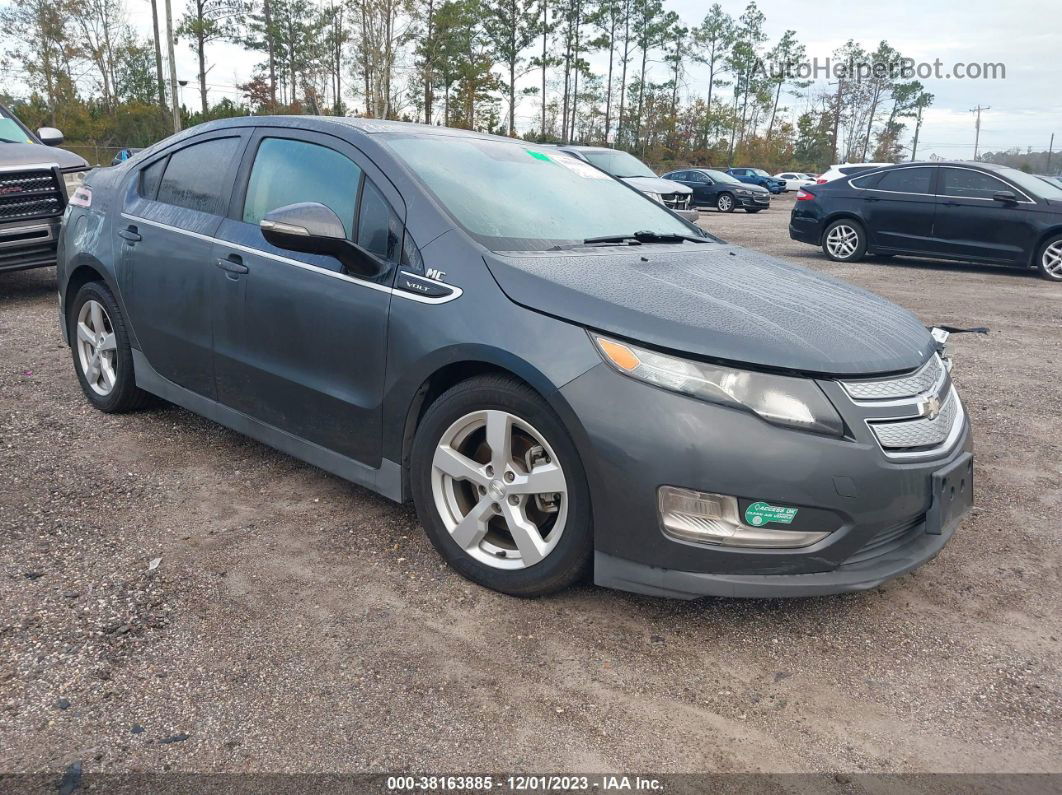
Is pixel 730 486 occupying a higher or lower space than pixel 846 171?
lower

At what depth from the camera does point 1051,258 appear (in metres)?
11.5

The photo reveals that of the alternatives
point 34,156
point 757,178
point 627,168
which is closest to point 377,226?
point 34,156

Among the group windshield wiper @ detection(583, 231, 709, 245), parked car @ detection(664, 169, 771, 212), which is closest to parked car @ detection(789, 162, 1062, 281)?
windshield wiper @ detection(583, 231, 709, 245)

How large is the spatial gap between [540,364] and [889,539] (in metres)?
1.22

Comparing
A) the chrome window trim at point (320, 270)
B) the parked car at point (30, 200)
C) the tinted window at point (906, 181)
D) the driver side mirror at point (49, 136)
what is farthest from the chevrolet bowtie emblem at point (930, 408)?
the tinted window at point (906, 181)

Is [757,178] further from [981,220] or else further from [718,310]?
[718,310]

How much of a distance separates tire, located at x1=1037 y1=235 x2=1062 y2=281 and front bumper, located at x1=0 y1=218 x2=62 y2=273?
39.1 ft

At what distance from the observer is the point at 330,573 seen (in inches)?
122

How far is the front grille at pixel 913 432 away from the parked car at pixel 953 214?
10.2 metres

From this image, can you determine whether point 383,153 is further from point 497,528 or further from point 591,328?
point 497,528

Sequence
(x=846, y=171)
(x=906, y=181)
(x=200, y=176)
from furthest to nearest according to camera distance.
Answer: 1. (x=846, y=171)
2. (x=906, y=181)
3. (x=200, y=176)

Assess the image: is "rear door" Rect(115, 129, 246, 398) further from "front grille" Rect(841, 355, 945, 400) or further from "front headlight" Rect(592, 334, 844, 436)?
"front grille" Rect(841, 355, 945, 400)

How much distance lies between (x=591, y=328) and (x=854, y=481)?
2.94ft

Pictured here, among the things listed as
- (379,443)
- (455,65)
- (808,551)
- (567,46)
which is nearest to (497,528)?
(379,443)
